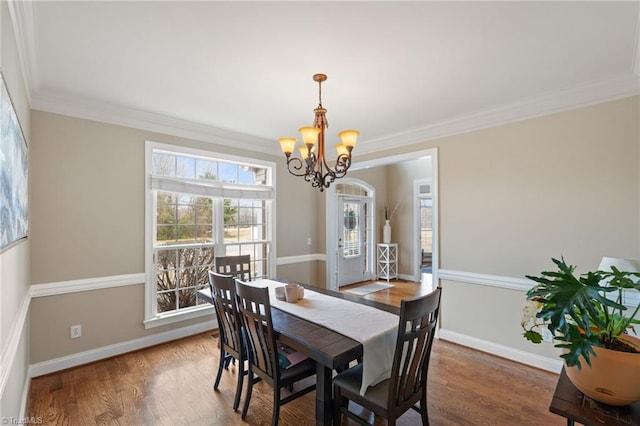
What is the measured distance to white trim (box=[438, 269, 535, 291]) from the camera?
2969mm

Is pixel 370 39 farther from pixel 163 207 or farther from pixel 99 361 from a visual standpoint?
pixel 99 361

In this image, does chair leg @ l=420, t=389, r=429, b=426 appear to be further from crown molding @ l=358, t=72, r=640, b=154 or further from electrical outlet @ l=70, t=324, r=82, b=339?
electrical outlet @ l=70, t=324, r=82, b=339

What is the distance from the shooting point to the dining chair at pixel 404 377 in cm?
158

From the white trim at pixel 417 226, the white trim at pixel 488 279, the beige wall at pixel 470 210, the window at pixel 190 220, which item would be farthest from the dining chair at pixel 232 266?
the white trim at pixel 417 226

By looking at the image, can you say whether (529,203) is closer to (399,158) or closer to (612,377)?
(399,158)

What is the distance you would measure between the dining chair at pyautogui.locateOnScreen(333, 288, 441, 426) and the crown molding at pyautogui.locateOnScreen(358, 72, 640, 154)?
7.66ft

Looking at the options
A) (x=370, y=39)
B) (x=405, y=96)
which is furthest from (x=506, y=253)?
(x=370, y=39)

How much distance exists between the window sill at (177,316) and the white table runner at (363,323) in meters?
1.62

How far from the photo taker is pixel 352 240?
663 cm

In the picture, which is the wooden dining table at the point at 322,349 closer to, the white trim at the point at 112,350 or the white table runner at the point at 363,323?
the white table runner at the point at 363,323

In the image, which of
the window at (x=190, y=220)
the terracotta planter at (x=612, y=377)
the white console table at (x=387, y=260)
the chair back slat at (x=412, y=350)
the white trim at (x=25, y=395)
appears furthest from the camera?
the white console table at (x=387, y=260)

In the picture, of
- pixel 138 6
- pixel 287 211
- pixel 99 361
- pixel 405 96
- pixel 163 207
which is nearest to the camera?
pixel 138 6

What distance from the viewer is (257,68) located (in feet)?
7.52

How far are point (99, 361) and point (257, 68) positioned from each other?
126 inches
